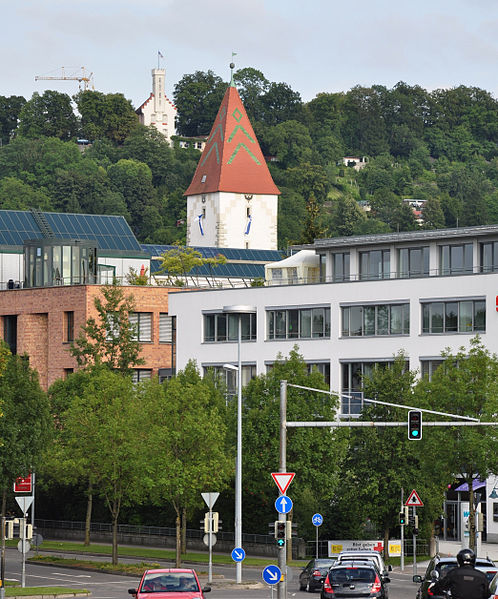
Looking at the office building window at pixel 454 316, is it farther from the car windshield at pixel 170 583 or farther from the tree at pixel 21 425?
the car windshield at pixel 170 583

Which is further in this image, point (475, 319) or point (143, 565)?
point (475, 319)

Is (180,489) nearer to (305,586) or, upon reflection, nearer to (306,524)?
(305,586)

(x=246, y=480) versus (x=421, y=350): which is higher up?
(x=421, y=350)

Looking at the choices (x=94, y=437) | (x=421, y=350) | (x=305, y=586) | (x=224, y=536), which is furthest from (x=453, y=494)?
(x=305, y=586)

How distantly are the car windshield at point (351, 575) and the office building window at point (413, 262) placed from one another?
5236 centimetres

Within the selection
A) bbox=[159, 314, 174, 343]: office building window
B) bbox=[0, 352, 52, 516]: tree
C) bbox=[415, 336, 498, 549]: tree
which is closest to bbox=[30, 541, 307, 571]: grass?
bbox=[415, 336, 498, 549]: tree

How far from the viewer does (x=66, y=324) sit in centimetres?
9644

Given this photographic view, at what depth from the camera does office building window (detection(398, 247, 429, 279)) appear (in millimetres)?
90500

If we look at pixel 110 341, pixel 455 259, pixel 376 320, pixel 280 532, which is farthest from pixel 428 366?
pixel 280 532

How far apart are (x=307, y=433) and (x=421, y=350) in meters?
16.5

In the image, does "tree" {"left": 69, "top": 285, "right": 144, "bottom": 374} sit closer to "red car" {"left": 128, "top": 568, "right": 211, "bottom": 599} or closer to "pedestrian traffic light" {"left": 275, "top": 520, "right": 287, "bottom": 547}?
"pedestrian traffic light" {"left": 275, "top": 520, "right": 287, "bottom": 547}

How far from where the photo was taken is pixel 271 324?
3497 inches

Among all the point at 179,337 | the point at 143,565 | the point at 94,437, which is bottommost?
the point at 143,565

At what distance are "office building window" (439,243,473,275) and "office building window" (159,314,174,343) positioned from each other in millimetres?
18574
